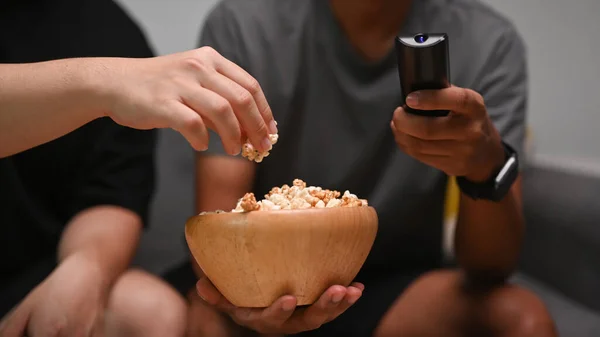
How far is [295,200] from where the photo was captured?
52 centimetres

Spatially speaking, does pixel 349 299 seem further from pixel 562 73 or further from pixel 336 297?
pixel 562 73

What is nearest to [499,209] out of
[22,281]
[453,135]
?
[453,135]

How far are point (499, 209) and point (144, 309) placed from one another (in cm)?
39

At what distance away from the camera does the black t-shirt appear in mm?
648

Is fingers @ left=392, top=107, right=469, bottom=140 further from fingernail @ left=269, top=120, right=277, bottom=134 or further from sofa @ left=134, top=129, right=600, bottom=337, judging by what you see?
sofa @ left=134, top=129, right=600, bottom=337

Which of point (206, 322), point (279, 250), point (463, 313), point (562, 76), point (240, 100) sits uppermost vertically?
point (240, 100)

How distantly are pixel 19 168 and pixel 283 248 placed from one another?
0.33 m

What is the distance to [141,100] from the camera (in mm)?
477

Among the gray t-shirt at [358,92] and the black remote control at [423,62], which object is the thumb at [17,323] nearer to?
the gray t-shirt at [358,92]

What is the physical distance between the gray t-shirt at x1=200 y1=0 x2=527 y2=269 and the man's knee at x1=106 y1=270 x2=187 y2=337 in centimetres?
14

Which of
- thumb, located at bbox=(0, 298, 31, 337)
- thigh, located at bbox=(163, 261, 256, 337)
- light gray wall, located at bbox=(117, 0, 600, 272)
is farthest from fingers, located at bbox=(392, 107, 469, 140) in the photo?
light gray wall, located at bbox=(117, 0, 600, 272)

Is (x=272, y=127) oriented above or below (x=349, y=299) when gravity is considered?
above

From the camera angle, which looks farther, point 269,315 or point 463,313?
point 463,313

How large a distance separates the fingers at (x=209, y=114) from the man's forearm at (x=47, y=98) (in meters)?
0.07
